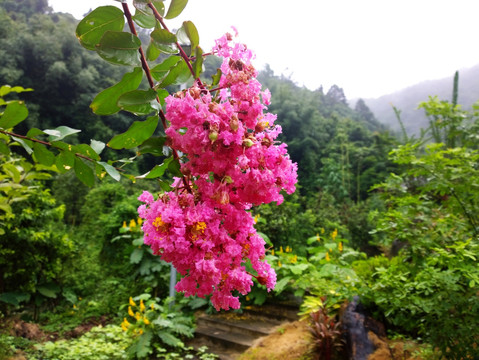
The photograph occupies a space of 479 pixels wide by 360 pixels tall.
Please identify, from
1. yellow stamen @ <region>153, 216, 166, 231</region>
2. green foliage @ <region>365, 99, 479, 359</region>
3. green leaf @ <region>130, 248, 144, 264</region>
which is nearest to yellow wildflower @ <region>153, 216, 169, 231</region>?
yellow stamen @ <region>153, 216, 166, 231</region>

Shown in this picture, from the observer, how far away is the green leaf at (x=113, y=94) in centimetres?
61

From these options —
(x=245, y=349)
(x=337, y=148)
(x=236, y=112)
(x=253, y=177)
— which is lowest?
(x=245, y=349)

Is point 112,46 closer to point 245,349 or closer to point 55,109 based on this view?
point 245,349

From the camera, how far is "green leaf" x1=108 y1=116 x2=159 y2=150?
2.10 ft

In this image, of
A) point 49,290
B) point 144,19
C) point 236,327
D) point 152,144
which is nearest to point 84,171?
point 152,144

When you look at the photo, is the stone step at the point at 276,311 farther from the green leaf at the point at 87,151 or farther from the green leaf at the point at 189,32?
the green leaf at the point at 189,32

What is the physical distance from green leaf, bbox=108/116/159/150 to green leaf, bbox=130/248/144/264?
4.21m

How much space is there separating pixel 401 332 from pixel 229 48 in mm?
3140

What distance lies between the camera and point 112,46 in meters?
0.56

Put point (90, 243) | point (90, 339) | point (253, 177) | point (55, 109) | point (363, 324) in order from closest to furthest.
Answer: point (253, 177), point (363, 324), point (90, 339), point (90, 243), point (55, 109)

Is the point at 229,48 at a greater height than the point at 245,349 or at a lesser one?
greater

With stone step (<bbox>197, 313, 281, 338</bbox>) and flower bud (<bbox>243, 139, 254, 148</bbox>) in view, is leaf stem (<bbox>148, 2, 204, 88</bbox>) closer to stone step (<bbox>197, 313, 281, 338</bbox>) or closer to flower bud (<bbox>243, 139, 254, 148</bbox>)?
flower bud (<bbox>243, 139, 254, 148</bbox>)

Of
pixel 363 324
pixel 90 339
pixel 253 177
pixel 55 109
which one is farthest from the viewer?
pixel 55 109

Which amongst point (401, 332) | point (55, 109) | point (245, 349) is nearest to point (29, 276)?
point (245, 349)
